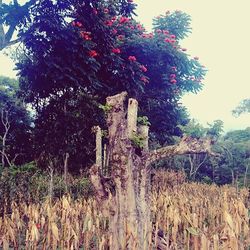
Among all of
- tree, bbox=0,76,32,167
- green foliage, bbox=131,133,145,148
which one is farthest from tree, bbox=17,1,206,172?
green foliage, bbox=131,133,145,148

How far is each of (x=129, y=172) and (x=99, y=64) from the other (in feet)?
16.1

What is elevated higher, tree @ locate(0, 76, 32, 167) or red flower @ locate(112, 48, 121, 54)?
red flower @ locate(112, 48, 121, 54)

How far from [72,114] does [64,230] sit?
238 inches

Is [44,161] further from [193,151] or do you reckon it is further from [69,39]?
[193,151]

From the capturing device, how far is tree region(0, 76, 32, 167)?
12688 millimetres

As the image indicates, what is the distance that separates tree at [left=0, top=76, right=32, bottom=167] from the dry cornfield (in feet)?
12.8

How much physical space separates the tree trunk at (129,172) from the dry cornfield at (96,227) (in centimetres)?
35

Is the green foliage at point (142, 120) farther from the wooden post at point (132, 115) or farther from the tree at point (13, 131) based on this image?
the tree at point (13, 131)

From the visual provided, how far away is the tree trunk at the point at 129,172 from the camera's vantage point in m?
5.03

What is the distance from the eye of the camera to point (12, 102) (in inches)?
638

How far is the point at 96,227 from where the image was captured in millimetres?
6695

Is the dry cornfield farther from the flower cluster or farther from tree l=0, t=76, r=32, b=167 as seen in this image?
the flower cluster

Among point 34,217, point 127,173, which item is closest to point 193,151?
point 127,173

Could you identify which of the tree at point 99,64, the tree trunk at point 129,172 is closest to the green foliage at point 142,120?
the tree trunk at point 129,172
